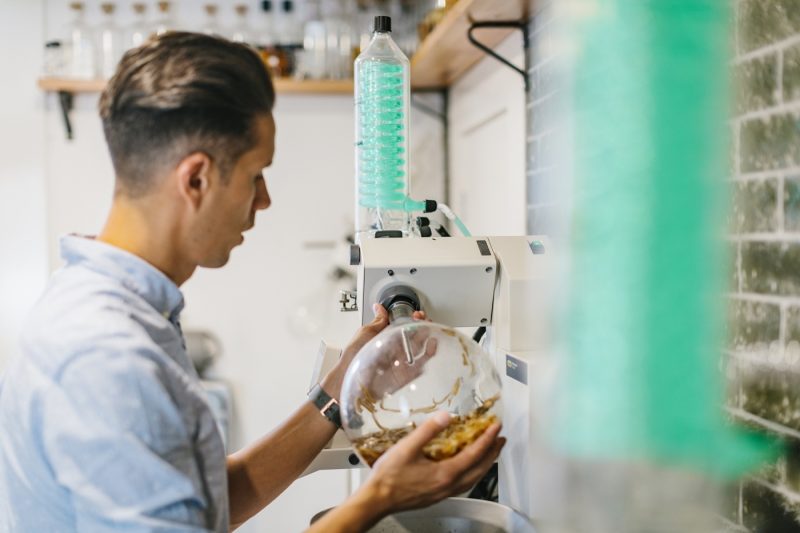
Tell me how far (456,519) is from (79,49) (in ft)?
8.38

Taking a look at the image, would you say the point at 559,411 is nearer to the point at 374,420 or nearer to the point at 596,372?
the point at 596,372

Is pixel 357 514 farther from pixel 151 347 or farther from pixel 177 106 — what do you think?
pixel 177 106

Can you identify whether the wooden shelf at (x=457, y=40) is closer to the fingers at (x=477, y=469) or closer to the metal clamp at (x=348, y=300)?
the metal clamp at (x=348, y=300)

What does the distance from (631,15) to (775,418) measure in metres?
0.57

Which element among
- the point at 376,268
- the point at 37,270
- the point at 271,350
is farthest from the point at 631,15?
the point at 37,270

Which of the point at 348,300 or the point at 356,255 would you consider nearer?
the point at 356,255

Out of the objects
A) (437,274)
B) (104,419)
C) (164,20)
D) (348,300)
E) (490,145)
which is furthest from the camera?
(164,20)

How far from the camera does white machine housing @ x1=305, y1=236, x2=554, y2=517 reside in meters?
1.19

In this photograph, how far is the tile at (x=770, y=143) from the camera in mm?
1023

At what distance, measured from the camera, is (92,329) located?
2.60 ft

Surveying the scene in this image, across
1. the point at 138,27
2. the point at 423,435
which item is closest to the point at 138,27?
the point at 138,27

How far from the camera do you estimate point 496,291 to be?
1.26 meters

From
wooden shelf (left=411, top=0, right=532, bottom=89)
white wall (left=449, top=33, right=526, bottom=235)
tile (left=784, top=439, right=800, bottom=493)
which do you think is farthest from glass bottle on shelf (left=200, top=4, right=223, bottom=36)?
tile (left=784, top=439, right=800, bottom=493)

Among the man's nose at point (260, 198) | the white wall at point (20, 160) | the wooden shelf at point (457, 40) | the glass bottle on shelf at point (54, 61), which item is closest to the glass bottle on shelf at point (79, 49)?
the glass bottle on shelf at point (54, 61)
